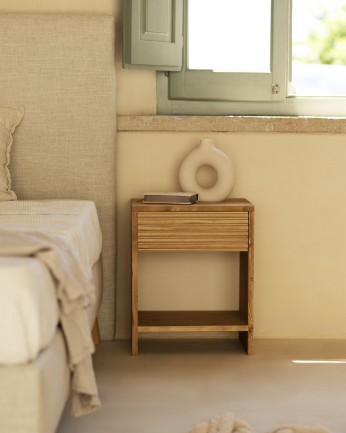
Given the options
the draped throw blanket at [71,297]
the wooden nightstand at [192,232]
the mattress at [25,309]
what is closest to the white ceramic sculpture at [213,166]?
the wooden nightstand at [192,232]

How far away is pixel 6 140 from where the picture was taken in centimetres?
326

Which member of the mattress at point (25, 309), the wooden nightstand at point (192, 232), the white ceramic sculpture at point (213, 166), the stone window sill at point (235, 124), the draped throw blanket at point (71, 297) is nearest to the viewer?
the mattress at point (25, 309)

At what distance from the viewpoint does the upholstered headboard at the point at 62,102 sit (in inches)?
132

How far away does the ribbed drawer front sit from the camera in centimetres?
312

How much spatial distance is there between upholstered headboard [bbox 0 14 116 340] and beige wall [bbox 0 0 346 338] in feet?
0.41

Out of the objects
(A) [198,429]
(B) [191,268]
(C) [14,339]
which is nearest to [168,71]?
(B) [191,268]

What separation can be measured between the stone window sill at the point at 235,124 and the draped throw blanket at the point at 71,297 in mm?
1409

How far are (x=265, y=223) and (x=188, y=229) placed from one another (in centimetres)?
53

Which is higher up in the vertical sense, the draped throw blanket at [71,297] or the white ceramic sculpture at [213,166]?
the white ceramic sculpture at [213,166]

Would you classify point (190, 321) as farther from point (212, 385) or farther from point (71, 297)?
point (71, 297)

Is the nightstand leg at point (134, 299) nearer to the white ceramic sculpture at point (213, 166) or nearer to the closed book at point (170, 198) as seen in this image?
the closed book at point (170, 198)

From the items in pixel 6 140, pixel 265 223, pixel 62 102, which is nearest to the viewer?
pixel 6 140

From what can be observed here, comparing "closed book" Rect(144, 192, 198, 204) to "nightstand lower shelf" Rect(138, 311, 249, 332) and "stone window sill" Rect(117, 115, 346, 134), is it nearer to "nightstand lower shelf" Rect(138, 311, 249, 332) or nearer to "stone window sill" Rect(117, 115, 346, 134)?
"stone window sill" Rect(117, 115, 346, 134)

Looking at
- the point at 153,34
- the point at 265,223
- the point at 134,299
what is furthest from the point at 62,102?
the point at 265,223
